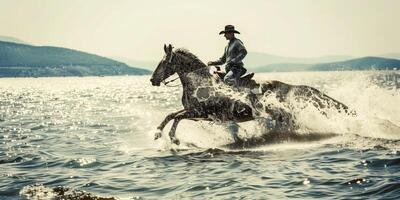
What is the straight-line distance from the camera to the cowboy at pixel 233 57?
53.3 feet

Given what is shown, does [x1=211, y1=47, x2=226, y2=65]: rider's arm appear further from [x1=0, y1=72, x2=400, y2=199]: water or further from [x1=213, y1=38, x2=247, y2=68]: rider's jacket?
[x1=0, y1=72, x2=400, y2=199]: water

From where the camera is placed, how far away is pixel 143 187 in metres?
11.0

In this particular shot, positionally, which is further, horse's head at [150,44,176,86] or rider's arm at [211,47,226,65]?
rider's arm at [211,47,226,65]

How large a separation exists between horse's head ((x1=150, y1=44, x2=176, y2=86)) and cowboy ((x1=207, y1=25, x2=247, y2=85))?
1.89 metres

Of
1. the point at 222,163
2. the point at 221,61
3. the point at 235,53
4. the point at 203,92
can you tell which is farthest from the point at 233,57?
the point at 222,163

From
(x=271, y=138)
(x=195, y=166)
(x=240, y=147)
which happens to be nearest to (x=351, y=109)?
(x=271, y=138)

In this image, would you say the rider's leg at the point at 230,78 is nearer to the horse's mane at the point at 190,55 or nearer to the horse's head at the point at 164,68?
the horse's mane at the point at 190,55

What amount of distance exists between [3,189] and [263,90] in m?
8.98

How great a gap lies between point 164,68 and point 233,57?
7.83ft

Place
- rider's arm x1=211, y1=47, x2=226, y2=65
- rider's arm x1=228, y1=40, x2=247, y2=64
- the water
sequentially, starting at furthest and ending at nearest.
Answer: rider's arm x1=211, y1=47, x2=226, y2=65, rider's arm x1=228, y1=40, x2=247, y2=64, the water

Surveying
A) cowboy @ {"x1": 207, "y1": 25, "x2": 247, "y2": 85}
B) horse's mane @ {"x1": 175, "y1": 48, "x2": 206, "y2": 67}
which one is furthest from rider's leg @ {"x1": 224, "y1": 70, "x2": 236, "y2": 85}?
horse's mane @ {"x1": 175, "y1": 48, "x2": 206, "y2": 67}

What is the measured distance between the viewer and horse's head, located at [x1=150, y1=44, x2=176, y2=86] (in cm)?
1620

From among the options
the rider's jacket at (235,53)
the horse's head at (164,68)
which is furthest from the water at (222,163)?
the rider's jacket at (235,53)

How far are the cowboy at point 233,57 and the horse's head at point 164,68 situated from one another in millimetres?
1894
